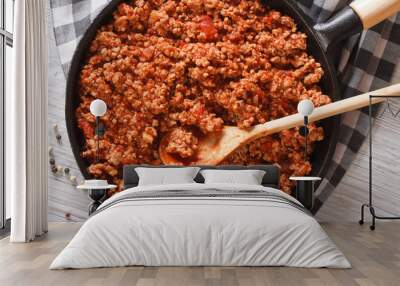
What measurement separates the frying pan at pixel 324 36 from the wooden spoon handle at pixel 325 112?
103 mm

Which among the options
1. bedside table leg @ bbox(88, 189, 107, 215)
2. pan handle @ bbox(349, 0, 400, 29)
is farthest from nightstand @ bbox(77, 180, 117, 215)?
pan handle @ bbox(349, 0, 400, 29)

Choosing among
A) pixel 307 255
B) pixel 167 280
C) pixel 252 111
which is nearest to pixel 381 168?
Answer: pixel 252 111

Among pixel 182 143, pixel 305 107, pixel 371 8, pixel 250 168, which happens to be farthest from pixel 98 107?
pixel 371 8

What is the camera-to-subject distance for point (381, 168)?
646 centimetres

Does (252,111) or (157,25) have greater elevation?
(157,25)

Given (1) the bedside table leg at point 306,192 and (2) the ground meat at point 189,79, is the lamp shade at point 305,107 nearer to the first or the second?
(2) the ground meat at point 189,79

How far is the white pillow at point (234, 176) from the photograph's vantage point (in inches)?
232

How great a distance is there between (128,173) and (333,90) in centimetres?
235

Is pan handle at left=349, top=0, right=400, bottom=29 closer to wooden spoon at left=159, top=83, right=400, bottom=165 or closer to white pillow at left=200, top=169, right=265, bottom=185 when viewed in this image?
wooden spoon at left=159, top=83, right=400, bottom=165

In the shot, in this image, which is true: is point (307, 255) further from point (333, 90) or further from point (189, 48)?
point (189, 48)

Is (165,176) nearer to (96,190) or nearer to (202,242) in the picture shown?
(96,190)

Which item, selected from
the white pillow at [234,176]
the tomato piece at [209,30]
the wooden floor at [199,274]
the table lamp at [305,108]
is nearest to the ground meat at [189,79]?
the tomato piece at [209,30]

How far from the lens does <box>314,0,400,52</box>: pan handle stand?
5.91m

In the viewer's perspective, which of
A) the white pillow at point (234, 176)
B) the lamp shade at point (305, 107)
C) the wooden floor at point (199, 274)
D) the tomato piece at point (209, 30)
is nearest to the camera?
the wooden floor at point (199, 274)
